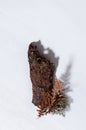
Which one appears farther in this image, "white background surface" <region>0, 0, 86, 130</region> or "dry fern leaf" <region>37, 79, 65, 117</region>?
"dry fern leaf" <region>37, 79, 65, 117</region>

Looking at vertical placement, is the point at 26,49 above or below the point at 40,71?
above

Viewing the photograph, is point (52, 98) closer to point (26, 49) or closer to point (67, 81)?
point (67, 81)

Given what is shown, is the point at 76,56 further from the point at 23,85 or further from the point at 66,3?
the point at 23,85

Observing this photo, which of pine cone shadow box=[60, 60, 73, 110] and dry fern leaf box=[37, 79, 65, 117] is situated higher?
pine cone shadow box=[60, 60, 73, 110]

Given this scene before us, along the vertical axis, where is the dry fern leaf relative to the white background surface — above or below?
below

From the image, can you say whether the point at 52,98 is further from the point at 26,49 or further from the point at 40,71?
the point at 26,49

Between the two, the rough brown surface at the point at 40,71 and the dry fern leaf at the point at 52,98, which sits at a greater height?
the rough brown surface at the point at 40,71

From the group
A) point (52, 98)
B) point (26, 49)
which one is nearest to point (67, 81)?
point (52, 98)

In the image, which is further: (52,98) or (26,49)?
(26,49)

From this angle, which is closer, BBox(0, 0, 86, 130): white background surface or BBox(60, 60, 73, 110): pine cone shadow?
BBox(0, 0, 86, 130): white background surface
